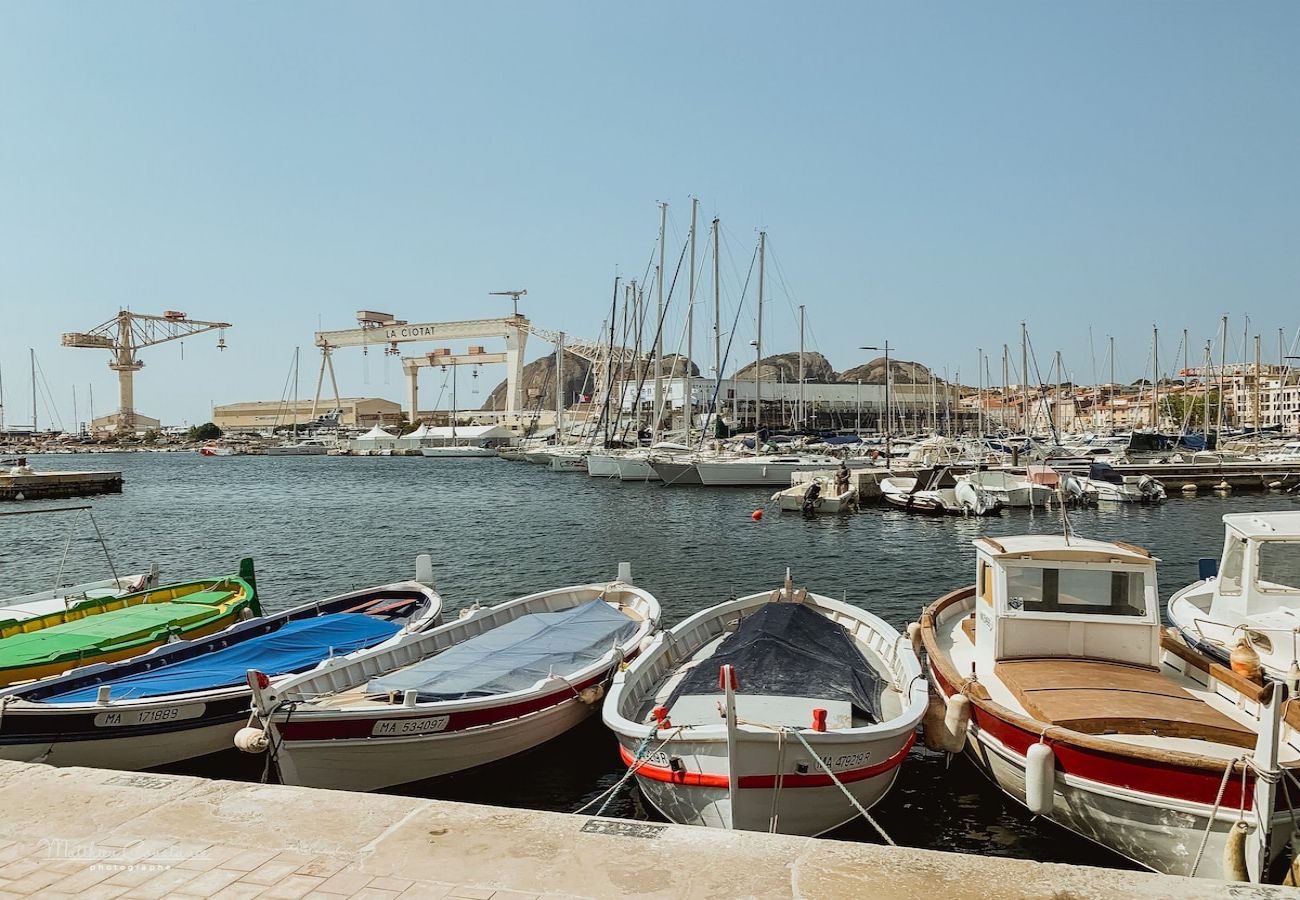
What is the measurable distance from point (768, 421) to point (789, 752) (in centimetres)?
10865

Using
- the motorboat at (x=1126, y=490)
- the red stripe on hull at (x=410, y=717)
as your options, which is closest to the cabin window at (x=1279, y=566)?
the red stripe on hull at (x=410, y=717)

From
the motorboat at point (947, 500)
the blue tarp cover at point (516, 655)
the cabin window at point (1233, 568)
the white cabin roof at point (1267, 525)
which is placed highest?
the white cabin roof at point (1267, 525)

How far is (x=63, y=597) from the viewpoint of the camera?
15156mm

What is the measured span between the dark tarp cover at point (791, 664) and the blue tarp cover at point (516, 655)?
79.8 inches

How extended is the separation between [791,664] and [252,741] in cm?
543

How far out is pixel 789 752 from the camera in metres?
7.29

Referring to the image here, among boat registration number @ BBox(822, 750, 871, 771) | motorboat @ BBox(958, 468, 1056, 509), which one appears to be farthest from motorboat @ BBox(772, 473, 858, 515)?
boat registration number @ BBox(822, 750, 871, 771)

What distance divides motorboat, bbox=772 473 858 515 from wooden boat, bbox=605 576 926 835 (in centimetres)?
2914

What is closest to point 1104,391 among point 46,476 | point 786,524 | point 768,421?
point 768,421

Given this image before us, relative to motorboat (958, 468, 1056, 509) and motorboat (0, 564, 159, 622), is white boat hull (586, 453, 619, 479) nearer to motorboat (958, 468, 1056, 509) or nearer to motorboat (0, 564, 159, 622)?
motorboat (958, 468, 1056, 509)

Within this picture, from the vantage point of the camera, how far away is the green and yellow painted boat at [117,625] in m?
11.4

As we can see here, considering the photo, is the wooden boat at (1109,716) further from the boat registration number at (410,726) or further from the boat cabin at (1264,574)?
the boat registration number at (410,726)

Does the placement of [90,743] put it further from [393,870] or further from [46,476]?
[46,476]

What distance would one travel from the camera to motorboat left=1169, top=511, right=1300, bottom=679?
9.97 metres
